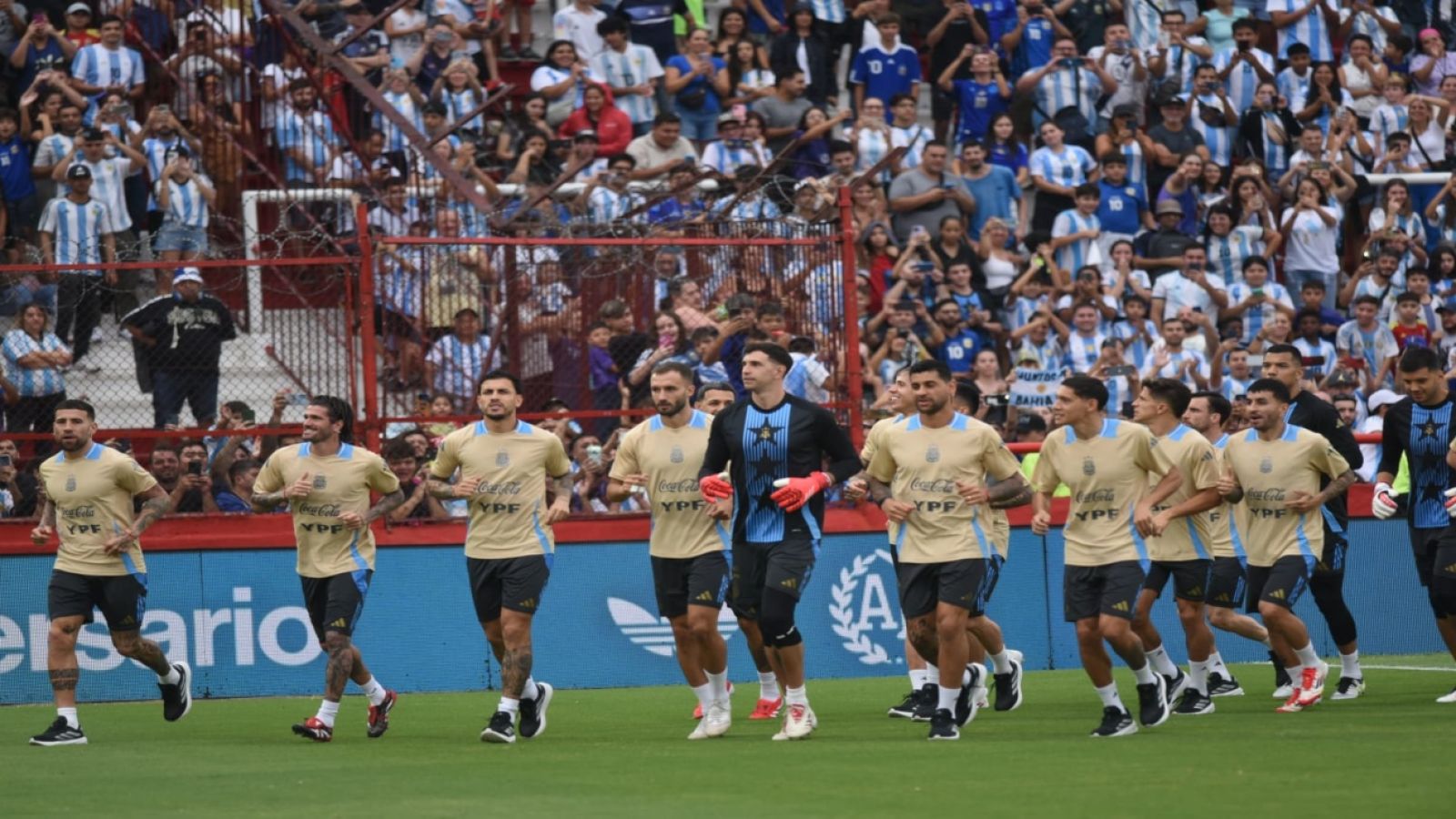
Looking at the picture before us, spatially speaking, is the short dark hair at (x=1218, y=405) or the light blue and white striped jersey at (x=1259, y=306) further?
the light blue and white striped jersey at (x=1259, y=306)

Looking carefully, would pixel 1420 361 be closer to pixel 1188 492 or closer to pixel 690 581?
pixel 1188 492

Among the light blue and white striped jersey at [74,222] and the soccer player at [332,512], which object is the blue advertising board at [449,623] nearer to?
the soccer player at [332,512]

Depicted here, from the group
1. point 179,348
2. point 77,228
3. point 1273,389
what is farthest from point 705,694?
point 77,228

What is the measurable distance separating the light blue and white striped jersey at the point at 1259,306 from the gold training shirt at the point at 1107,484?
10.2m

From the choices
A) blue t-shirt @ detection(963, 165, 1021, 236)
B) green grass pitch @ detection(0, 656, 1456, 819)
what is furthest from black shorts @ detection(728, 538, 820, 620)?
blue t-shirt @ detection(963, 165, 1021, 236)

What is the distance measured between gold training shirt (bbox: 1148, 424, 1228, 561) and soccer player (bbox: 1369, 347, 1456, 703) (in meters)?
1.20

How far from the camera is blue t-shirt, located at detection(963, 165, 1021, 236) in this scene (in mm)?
22734

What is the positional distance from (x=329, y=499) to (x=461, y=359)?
3.20m

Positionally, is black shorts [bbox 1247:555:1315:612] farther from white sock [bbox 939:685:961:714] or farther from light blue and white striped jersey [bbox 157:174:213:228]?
light blue and white striped jersey [bbox 157:174:213:228]

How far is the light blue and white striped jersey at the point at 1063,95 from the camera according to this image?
79.7 ft

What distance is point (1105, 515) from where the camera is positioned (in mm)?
12070

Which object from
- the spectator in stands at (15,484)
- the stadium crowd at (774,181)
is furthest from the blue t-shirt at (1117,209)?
the spectator in stands at (15,484)

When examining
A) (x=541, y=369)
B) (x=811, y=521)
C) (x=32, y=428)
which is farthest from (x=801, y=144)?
(x=811, y=521)

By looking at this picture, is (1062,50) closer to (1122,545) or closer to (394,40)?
(394,40)
